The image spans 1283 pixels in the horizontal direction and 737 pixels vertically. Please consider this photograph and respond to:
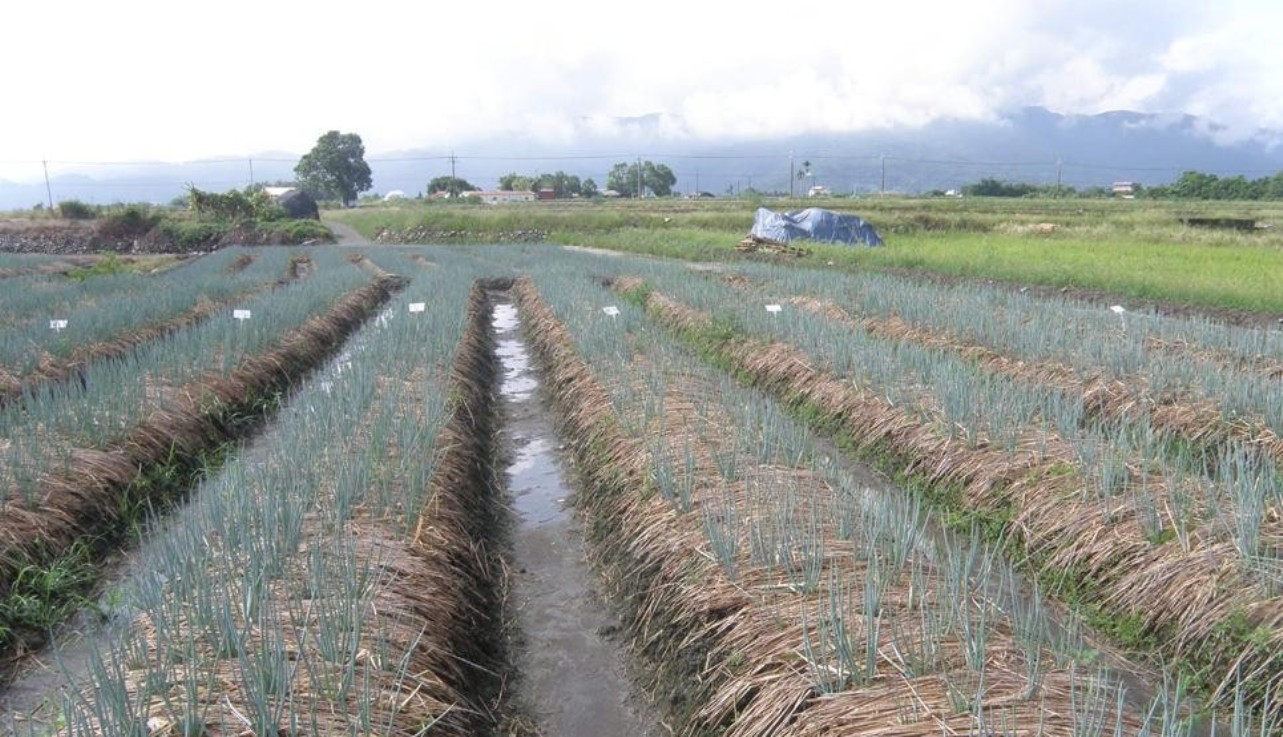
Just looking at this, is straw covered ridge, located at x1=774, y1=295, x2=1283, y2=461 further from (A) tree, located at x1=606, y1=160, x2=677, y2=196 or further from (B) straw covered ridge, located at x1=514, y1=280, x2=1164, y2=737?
(A) tree, located at x1=606, y1=160, x2=677, y2=196

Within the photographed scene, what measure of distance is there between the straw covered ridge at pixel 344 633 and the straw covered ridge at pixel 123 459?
3.19 ft

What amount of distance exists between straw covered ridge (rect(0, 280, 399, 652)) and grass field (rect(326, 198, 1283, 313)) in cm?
962

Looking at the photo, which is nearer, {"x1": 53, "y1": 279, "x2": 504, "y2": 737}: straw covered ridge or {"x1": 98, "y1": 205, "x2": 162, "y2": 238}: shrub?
{"x1": 53, "y1": 279, "x2": 504, "y2": 737}: straw covered ridge

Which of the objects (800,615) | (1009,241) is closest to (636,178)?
(1009,241)

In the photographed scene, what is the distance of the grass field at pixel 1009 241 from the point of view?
11.1 m

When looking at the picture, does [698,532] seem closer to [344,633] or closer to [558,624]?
[558,624]

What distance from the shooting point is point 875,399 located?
5332 millimetres

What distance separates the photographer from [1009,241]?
1873 centimetres

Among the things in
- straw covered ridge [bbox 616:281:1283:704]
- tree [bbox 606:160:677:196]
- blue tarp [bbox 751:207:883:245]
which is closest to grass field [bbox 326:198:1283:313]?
blue tarp [bbox 751:207:883:245]

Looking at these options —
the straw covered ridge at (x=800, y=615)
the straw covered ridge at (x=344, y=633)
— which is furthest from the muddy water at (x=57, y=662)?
the straw covered ridge at (x=800, y=615)

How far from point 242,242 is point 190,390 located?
24333 mm

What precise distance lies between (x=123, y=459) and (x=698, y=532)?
10.3 ft

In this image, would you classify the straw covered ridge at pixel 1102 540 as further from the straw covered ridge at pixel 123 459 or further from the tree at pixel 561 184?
the tree at pixel 561 184

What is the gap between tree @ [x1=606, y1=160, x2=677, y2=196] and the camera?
237 feet
